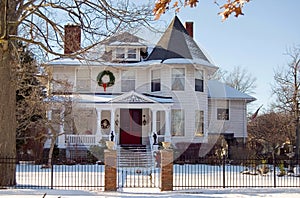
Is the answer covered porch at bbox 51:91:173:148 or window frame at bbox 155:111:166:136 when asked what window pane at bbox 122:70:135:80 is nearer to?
covered porch at bbox 51:91:173:148

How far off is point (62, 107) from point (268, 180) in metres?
11.4

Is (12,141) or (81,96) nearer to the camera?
(12,141)

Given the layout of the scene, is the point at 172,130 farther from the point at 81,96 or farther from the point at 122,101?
the point at 81,96

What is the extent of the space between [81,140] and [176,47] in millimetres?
8242

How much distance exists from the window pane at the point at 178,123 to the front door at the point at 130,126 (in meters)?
2.15

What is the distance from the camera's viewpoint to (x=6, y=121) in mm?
13023

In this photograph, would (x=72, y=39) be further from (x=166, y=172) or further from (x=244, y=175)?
(x=244, y=175)

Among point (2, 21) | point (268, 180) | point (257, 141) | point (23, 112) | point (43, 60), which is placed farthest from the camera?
point (257, 141)

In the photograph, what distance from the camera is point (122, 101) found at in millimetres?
24578

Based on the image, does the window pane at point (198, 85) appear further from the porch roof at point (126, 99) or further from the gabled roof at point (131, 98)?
the gabled roof at point (131, 98)

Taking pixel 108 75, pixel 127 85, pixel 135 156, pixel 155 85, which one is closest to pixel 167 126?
pixel 135 156

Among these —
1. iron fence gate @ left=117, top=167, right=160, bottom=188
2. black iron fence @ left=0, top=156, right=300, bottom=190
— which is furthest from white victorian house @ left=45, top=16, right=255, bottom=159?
iron fence gate @ left=117, top=167, right=160, bottom=188

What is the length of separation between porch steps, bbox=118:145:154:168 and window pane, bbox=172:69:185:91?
424 cm

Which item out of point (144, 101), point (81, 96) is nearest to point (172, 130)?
point (144, 101)
